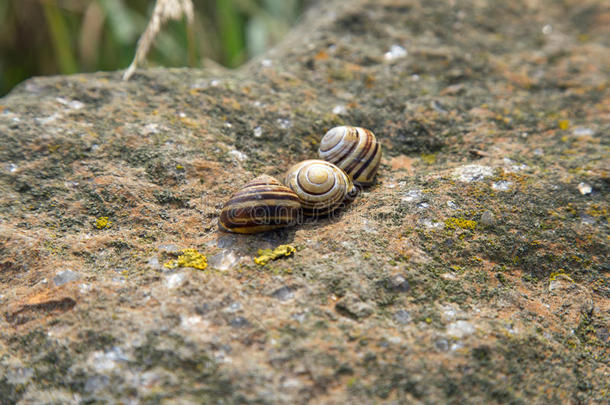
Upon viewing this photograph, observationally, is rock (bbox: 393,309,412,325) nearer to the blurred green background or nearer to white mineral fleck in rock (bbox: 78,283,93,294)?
white mineral fleck in rock (bbox: 78,283,93,294)

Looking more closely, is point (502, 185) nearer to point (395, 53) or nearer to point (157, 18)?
point (395, 53)

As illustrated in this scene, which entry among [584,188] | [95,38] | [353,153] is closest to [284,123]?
[353,153]

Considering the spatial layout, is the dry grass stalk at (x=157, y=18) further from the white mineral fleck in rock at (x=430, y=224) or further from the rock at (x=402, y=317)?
the rock at (x=402, y=317)

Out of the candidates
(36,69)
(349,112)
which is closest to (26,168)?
(349,112)

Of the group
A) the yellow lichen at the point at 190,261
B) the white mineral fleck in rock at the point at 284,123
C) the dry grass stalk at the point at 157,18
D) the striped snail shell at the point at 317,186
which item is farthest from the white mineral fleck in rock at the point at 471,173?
the dry grass stalk at the point at 157,18

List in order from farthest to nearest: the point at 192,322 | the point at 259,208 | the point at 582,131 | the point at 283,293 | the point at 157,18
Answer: the point at 157,18, the point at 582,131, the point at 259,208, the point at 283,293, the point at 192,322
